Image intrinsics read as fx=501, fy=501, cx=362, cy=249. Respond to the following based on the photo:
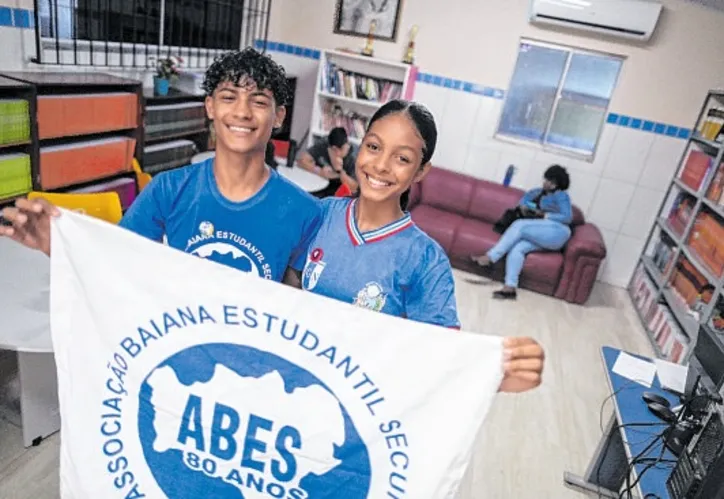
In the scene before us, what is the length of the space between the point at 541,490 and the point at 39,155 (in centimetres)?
336

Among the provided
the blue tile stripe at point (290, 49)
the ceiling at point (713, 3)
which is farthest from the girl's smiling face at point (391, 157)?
the blue tile stripe at point (290, 49)

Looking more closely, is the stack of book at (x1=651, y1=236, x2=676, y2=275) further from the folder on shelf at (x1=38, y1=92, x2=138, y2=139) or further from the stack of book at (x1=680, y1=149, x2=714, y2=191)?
the folder on shelf at (x1=38, y1=92, x2=138, y2=139)

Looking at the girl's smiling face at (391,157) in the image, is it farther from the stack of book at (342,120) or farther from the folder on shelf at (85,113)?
the stack of book at (342,120)

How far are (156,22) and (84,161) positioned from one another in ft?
5.34

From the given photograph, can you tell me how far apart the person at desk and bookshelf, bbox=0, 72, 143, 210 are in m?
1.43

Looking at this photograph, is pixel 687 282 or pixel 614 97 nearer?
pixel 687 282

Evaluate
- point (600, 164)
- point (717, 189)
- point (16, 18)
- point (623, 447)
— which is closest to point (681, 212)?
point (717, 189)

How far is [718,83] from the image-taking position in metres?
4.62

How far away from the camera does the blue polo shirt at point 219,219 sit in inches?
49.9

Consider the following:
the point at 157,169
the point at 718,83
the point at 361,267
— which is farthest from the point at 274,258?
the point at 718,83

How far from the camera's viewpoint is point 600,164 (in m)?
5.04

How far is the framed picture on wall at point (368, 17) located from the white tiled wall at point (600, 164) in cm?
69

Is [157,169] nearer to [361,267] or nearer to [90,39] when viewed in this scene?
[90,39]

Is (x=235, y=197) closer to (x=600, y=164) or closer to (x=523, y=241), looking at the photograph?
(x=523, y=241)
